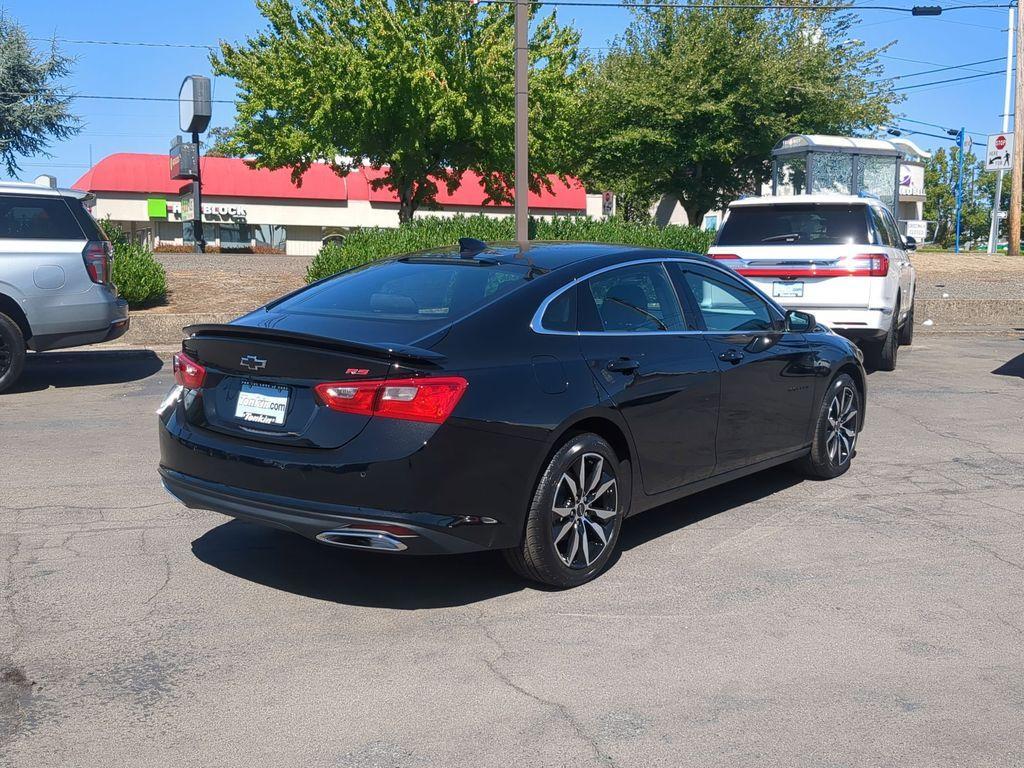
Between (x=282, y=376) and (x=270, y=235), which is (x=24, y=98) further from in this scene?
(x=282, y=376)

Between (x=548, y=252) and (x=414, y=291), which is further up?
(x=548, y=252)

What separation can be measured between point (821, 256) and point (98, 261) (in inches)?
293

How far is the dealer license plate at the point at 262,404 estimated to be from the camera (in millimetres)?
4621

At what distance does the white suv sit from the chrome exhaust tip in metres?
7.97

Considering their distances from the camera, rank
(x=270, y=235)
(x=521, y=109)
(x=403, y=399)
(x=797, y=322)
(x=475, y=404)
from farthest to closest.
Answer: (x=270, y=235)
(x=521, y=109)
(x=797, y=322)
(x=475, y=404)
(x=403, y=399)

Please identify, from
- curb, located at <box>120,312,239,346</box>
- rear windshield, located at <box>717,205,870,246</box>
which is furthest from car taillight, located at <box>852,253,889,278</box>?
curb, located at <box>120,312,239,346</box>

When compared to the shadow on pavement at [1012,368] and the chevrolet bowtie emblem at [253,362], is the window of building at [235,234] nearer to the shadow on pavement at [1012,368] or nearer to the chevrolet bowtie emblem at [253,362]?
the shadow on pavement at [1012,368]

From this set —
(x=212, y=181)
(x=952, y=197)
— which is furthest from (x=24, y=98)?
(x=952, y=197)

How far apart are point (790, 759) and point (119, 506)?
4.40 m

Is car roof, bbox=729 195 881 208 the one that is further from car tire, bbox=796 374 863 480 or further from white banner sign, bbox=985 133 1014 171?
white banner sign, bbox=985 133 1014 171

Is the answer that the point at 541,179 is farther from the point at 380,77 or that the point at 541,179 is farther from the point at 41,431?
the point at 41,431

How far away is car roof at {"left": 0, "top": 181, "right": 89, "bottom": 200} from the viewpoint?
34.9 feet

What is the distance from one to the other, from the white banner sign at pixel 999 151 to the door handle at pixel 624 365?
104 ft

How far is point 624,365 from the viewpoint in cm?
530
